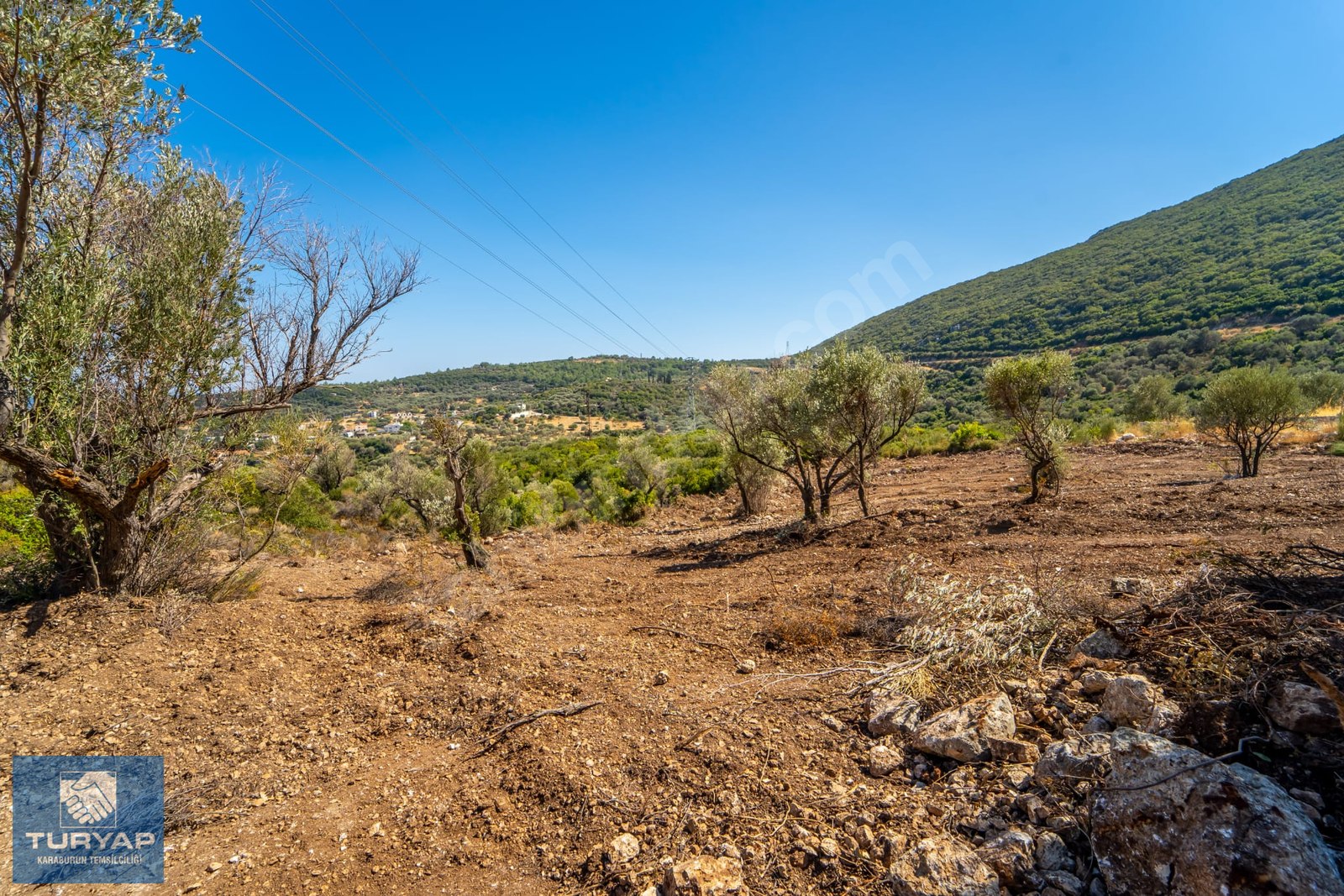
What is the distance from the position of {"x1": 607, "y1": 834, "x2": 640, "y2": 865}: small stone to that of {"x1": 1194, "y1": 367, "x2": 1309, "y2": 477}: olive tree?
63.0 ft

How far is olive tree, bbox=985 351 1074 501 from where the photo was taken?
1143 centimetres

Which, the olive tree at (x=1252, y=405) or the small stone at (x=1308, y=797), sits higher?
the olive tree at (x=1252, y=405)

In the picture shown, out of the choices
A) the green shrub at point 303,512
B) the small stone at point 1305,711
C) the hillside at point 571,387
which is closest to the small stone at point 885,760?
the small stone at point 1305,711

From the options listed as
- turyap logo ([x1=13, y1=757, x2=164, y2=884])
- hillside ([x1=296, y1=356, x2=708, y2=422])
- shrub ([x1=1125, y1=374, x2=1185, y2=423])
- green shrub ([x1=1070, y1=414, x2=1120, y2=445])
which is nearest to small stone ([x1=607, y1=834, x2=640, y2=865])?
turyap logo ([x1=13, y1=757, x2=164, y2=884])

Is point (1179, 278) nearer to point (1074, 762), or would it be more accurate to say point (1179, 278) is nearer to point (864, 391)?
point (864, 391)

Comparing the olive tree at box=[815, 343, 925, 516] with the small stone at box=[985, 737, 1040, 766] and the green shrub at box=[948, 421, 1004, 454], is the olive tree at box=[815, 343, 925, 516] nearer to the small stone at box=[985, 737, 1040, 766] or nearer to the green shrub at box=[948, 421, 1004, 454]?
the small stone at box=[985, 737, 1040, 766]

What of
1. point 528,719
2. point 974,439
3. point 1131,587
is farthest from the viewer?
point 974,439

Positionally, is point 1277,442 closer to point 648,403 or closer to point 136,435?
point 136,435

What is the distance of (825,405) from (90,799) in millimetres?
11297

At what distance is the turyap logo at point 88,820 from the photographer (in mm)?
2979

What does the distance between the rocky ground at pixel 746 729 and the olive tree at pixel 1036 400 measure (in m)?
4.75

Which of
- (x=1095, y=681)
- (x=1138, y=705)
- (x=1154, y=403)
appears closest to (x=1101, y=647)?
(x=1095, y=681)

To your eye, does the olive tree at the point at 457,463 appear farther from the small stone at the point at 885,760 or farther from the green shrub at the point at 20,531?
the small stone at the point at 885,760

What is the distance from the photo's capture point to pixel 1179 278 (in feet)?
184
